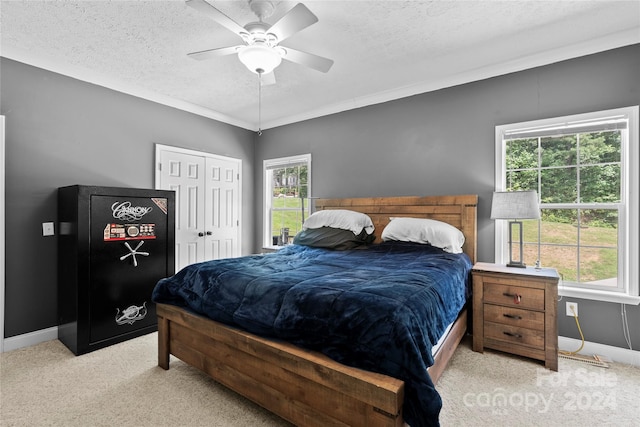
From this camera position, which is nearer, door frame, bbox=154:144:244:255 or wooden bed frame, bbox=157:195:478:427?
wooden bed frame, bbox=157:195:478:427

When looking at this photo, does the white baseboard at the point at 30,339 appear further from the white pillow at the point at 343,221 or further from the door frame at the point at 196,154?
the white pillow at the point at 343,221

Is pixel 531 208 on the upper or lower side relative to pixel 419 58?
lower

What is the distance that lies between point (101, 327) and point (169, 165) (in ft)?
6.39

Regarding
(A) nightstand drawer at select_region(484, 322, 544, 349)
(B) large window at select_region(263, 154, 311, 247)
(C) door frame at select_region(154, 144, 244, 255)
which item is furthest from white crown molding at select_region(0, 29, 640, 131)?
(A) nightstand drawer at select_region(484, 322, 544, 349)

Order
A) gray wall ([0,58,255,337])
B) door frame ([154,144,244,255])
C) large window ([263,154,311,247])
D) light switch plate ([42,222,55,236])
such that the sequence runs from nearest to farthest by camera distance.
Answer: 1. gray wall ([0,58,255,337])
2. light switch plate ([42,222,55,236])
3. door frame ([154,144,244,255])
4. large window ([263,154,311,247])

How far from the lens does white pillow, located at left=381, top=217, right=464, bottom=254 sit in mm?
2821

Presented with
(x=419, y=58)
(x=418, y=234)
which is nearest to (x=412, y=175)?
(x=418, y=234)

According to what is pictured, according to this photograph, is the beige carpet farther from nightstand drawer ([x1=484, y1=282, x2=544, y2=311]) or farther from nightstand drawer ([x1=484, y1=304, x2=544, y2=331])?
nightstand drawer ([x1=484, y1=282, x2=544, y2=311])

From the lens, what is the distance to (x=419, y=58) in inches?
112

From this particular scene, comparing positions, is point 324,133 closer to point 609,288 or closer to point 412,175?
point 412,175

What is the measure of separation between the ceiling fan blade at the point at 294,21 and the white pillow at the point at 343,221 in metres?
1.89

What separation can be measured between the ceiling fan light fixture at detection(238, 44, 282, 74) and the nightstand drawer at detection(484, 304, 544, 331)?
248cm

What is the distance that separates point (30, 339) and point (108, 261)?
985 mm

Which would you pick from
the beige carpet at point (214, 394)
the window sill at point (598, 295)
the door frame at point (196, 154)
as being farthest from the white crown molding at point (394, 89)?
the beige carpet at point (214, 394)
